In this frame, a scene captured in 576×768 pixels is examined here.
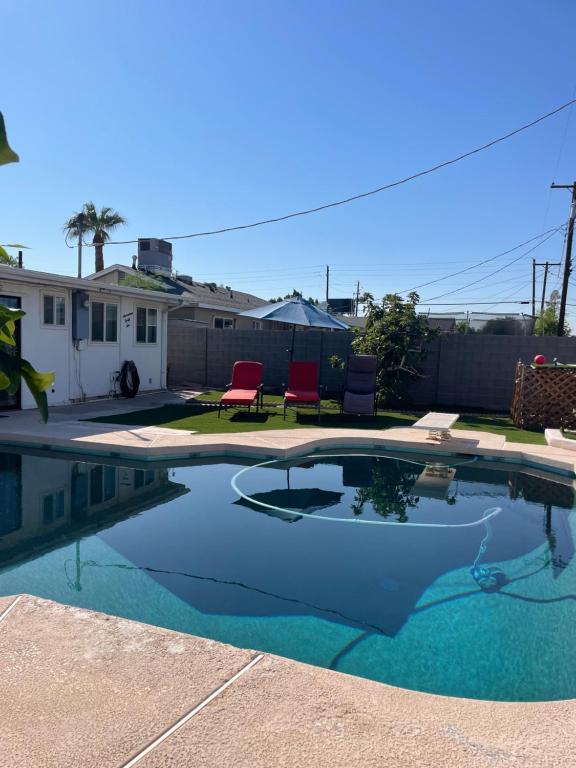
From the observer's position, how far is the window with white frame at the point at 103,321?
13.2 metres

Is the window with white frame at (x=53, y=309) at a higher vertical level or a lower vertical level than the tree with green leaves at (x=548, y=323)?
lower

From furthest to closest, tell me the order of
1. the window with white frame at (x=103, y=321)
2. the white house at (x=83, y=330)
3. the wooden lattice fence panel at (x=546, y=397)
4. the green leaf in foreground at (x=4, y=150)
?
1. the window with white frame at (x=103, y=321)
2. the white house at (x=83, y=330)
3. the wooden lattice fence panel at (x=546, y=397)
4. the green leaf in foreground at (x=4, y=150)

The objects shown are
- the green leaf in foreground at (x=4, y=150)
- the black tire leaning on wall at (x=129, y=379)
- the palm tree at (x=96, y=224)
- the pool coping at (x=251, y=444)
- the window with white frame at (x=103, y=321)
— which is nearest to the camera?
the green leaf in foreground at (x=4, y=150)

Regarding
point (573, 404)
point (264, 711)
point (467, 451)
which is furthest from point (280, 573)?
point (573, 404)

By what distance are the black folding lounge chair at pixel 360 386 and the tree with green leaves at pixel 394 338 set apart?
106cm

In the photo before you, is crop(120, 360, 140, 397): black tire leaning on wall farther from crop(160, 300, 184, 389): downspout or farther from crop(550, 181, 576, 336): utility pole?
crop(550, 181, 576, 336): utility pole

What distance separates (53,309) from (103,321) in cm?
165

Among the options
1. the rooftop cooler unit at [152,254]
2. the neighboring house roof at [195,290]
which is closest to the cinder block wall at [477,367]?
the neighboring house roof at [195,290]

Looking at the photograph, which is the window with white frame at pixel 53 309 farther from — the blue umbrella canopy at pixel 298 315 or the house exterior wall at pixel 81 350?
the blue umbrella canopy at pixel 298 315

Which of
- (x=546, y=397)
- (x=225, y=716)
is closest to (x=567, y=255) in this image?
(x=546, y=397)

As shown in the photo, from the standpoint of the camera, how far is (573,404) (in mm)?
11062

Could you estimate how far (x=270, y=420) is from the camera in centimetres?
1145

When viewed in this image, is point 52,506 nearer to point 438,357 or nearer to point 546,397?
point 546,397

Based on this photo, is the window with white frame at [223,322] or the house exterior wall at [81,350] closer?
the house exterior wall at [81,350]
